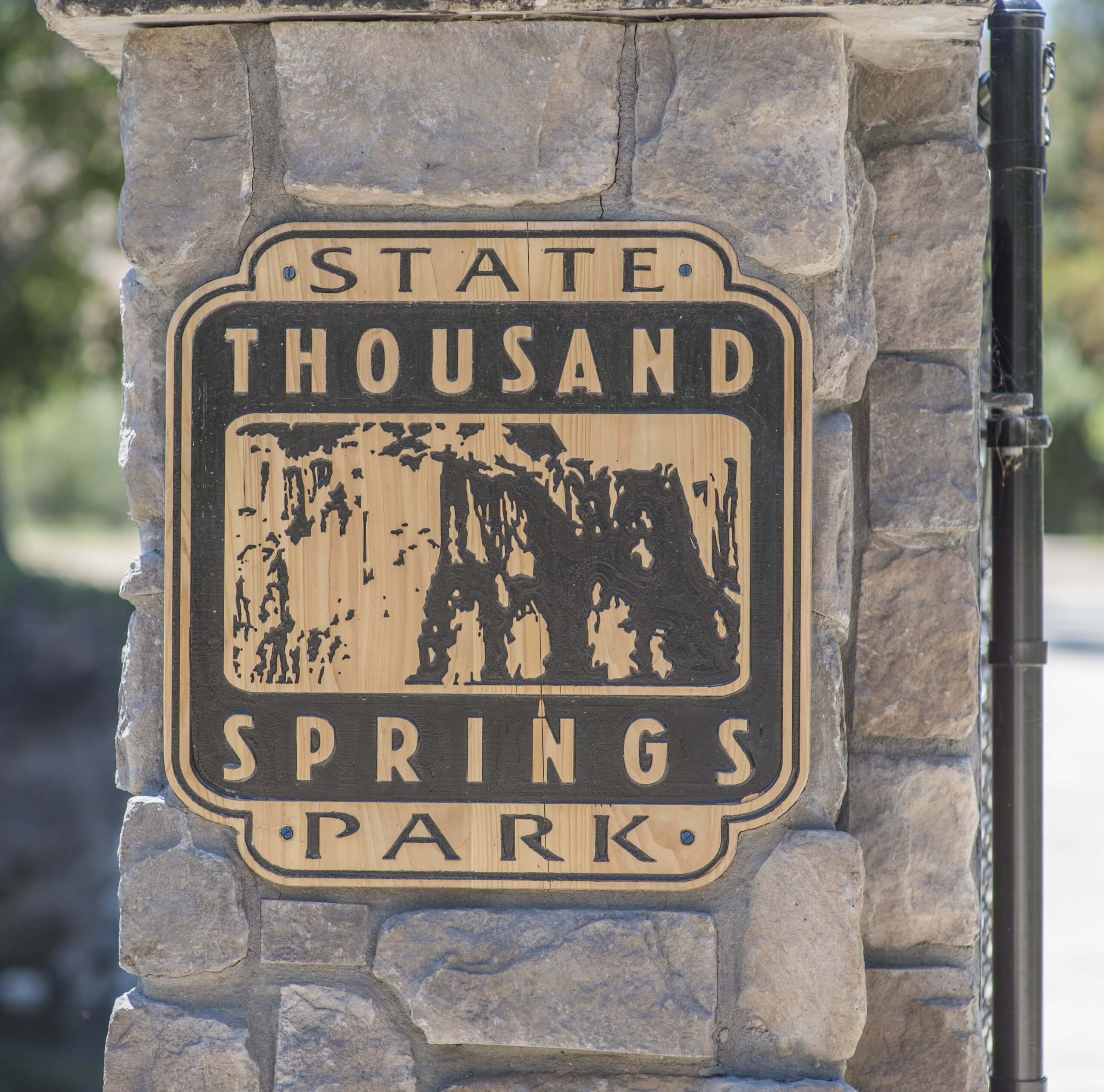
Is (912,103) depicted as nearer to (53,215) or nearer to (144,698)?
(144,698)

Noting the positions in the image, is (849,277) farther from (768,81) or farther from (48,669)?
(48,669)

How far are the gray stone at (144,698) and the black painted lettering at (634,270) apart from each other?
652 millimetres

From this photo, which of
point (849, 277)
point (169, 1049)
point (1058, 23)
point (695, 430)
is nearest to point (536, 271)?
point (695, 430)

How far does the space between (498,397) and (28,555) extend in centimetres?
1324

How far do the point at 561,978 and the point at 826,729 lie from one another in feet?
1.34

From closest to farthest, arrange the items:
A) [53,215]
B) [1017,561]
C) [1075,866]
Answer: [1017,561] < [1075,866] < [53,215]

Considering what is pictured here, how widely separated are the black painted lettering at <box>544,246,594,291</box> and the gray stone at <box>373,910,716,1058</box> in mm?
709

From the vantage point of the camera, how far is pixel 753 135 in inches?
55.6

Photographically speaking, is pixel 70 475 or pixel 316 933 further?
pixel 70 475

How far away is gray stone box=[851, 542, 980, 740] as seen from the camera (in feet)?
5.05

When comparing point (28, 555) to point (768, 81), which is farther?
point (28, 555)

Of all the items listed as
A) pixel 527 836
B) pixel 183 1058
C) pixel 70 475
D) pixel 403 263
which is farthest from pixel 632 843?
pixel 70 475

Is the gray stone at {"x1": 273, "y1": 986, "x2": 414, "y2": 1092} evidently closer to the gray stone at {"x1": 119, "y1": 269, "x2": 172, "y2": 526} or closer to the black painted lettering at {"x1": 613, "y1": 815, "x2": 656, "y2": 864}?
the black painted lettering at {"x1": 613, "y1": 815, "x2": 656, "y2": 864}

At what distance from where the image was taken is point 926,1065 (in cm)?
153
